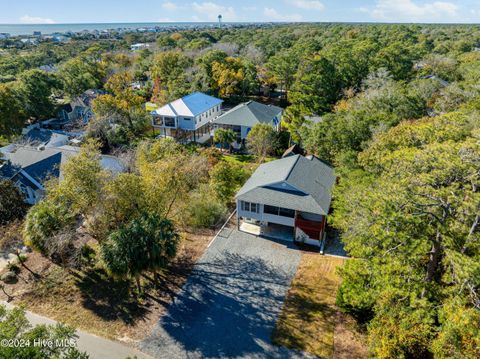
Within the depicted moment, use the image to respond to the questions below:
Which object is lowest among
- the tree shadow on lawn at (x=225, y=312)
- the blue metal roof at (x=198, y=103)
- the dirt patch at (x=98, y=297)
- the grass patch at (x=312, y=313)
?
the dirt patch at (x=98, y=297)

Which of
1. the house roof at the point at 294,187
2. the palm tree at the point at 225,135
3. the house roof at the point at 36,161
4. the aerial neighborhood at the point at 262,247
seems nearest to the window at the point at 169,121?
the palm tree at the point at 225,135

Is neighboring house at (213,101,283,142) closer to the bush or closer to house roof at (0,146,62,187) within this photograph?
the bush

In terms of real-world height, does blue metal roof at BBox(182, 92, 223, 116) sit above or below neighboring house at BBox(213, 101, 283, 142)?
above

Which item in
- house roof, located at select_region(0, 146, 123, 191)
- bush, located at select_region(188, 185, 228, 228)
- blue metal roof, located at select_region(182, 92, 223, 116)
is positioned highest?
blue metal roof, located at select_region(182, 92, 223, 116)

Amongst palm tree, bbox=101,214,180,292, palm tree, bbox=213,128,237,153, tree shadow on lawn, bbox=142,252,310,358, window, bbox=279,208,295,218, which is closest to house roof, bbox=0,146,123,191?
palm tree, bbox=101,214,180,292

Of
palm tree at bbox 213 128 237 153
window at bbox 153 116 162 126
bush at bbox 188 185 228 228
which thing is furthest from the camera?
window at bbox 153 116 162 126

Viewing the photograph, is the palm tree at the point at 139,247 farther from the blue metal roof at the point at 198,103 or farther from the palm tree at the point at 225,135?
the blue metal roof at the point at 198,103
